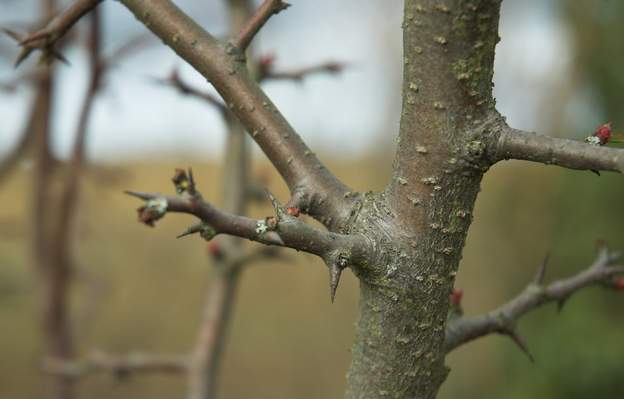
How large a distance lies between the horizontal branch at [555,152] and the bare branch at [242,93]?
183mm

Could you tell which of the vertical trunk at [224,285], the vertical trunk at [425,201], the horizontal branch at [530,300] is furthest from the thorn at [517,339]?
the vertical trunk at [224,285]

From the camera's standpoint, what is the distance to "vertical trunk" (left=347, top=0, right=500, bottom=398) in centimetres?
61

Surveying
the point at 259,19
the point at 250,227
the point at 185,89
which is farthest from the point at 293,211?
the point at 185,89

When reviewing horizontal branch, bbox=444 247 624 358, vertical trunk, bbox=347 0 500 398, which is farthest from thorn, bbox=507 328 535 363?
vertical trunk, bbox=347 0 500 398

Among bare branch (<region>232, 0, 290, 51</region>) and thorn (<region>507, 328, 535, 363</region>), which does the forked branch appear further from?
thorn (<region>507, 328, 535, 363</region>)

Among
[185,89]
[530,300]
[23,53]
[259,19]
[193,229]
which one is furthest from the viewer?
[185,89]

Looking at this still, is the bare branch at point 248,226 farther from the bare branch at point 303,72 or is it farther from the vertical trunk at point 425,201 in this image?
the bare branch at point 303,72

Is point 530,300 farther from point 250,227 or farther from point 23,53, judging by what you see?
point 23,53

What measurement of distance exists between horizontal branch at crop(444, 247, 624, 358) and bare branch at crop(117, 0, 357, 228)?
29cm

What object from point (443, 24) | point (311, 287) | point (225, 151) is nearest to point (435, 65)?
point (443, 24)

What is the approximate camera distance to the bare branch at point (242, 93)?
2.44 feet

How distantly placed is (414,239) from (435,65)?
178mm

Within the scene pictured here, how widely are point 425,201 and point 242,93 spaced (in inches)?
9.7

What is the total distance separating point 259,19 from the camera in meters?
0.76
